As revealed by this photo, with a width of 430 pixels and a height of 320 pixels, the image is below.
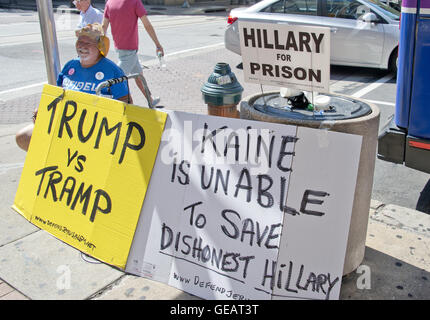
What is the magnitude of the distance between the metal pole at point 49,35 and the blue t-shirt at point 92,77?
1062 millimetres

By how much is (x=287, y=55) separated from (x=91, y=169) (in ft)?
4.63

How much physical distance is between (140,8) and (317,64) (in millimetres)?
4501

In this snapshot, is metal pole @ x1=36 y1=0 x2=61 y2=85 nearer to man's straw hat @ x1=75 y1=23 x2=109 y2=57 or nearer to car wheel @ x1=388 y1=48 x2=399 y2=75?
man's straw hat @ x1=75 y1=23 x2=109 y2=57

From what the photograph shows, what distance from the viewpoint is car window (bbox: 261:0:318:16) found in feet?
30.1

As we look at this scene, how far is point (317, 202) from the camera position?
246 centimetres

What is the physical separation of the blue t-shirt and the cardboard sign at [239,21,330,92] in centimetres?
131

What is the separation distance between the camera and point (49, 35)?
4777mm

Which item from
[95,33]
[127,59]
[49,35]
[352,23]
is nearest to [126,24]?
[127,59]

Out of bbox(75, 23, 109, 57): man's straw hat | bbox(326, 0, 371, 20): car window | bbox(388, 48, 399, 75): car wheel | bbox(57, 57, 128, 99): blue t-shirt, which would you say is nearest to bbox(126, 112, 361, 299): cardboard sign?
Answer: bbox(57, 57, 128, 99): blue t-shirt

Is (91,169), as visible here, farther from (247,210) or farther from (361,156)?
(361,156)
